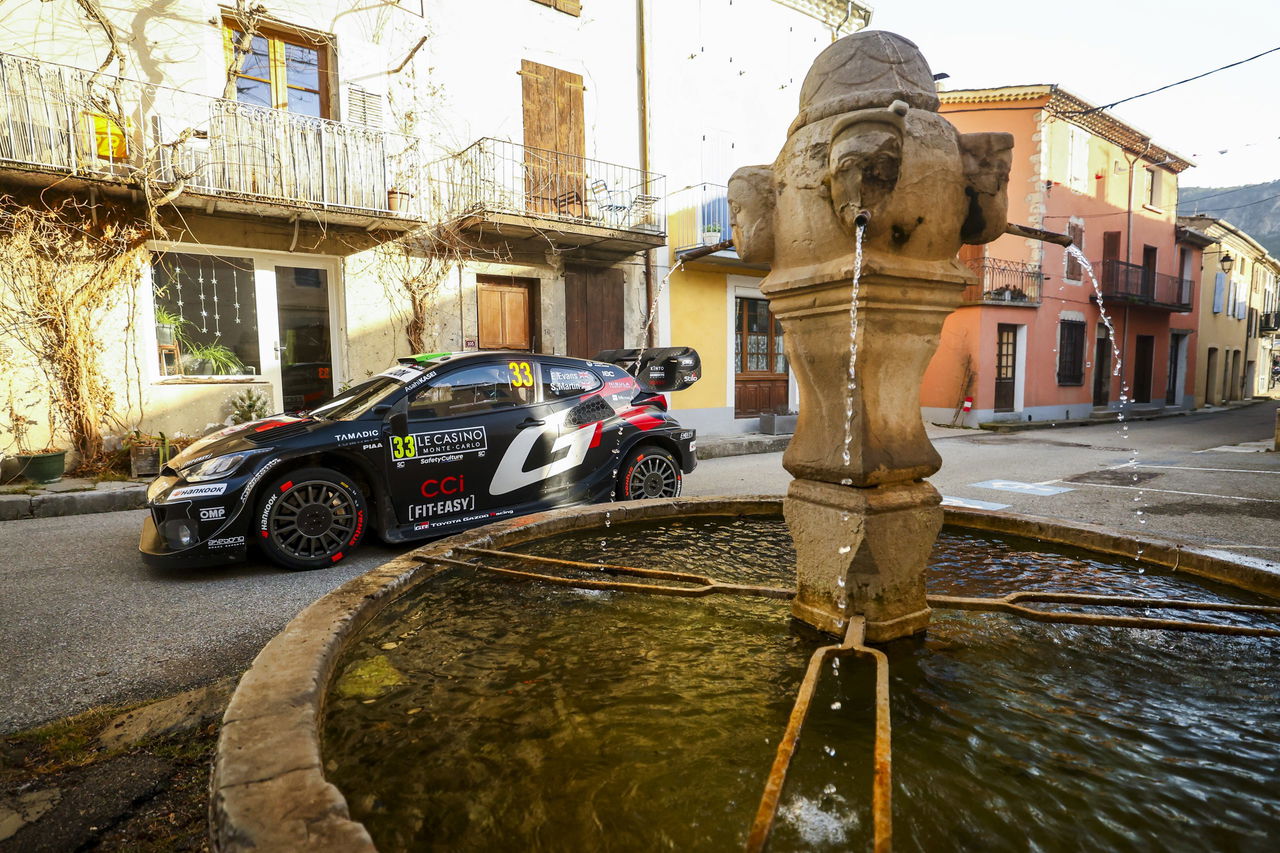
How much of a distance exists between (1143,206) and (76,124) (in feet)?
98.3

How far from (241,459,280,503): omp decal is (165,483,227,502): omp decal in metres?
0.14

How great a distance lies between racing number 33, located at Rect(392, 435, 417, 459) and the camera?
15.8ft

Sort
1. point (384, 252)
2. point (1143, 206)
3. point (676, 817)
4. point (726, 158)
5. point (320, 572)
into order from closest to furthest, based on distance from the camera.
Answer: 1. point (676, 817)
2. point (320, 572)
3. point (384, 252)
4. point (726, 158)
5. point (1143, 206)

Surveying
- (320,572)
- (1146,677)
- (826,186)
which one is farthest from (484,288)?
(1146,677)

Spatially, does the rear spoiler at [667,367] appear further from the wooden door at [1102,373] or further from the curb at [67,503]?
the wooden door at [1102,373]

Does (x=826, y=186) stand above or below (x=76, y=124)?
below

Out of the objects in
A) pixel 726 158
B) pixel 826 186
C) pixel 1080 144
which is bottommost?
pixel 826 186

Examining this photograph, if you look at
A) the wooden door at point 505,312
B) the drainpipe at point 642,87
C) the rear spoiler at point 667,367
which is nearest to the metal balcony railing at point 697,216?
the drainpipe at point 642,87

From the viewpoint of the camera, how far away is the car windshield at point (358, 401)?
4934 mm

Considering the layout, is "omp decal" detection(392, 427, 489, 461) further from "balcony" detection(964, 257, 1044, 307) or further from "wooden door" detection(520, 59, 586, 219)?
"balcony" detection(964, 257, 1044, 307)

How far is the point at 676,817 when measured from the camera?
1.45 metres

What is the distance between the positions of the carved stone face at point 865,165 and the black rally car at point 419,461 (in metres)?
3.61

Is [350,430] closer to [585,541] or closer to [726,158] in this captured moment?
[585,541]

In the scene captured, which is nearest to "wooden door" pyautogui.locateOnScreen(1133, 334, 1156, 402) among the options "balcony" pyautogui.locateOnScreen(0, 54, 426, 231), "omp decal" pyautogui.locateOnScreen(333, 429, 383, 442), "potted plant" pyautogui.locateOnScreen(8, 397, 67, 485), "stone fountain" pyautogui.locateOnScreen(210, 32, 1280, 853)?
"balcony" pyautogui.locateOnScreen(0, 54, 426, 231)
